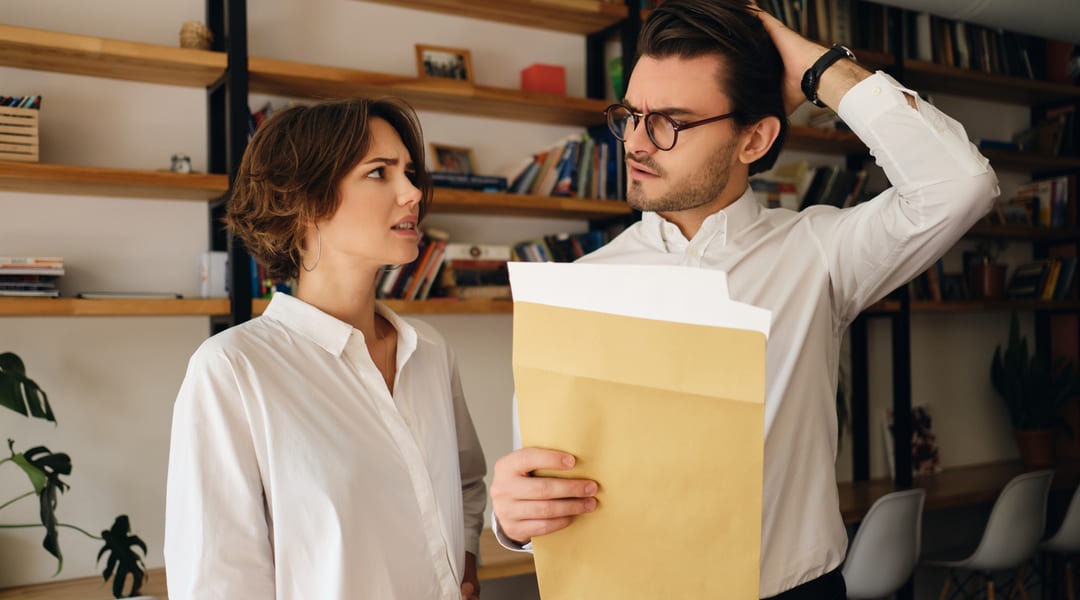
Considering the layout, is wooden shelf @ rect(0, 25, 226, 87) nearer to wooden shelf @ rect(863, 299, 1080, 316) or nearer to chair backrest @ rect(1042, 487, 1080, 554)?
wooden shelf @ rect(863, 299, 1080, 316)

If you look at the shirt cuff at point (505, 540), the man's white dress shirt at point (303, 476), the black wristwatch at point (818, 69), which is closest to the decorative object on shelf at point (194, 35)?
the man's white dress shirt at point (303, 476)

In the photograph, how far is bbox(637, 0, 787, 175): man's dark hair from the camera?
144 centimetres

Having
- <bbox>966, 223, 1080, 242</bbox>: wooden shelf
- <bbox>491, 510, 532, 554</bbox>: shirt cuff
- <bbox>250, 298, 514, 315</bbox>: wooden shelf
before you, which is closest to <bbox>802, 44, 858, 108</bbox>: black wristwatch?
<bbox>491, 510, 532, 554</bbox>: shirt cuff

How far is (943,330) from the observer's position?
14.9ft

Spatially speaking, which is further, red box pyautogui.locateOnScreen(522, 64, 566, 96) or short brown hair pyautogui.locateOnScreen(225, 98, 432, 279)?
red box pyautogui.locateOnScreen(522, 64, 566, 96)

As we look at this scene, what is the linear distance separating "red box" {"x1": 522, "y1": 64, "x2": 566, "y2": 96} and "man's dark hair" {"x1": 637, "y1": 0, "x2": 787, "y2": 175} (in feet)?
6.07

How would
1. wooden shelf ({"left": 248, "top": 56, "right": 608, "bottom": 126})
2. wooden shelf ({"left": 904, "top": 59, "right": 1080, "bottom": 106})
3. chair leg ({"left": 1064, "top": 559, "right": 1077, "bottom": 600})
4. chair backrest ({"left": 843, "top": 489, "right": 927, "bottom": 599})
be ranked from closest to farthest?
wooden shelf ({"left": 248, "top": 56, "right": 608, "bottom": 126}) < chair backrest ({"left": 843, "top": 489, "right": 927, "bottom": 599}) < chair leg ({"left": 1064, "top": 559, "right": 1077, "bottom": 600}) < wooden shelf ({"left": 904, "top": 59, "right": 1080, "bottom": 106})

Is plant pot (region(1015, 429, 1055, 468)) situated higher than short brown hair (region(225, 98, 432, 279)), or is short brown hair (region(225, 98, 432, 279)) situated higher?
short brown hair (region(225, 98, 432, 279))

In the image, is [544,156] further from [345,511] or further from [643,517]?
[643,517]

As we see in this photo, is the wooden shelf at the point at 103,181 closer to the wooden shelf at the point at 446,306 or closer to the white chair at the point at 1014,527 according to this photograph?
the wooden shelf at the point at 446,306

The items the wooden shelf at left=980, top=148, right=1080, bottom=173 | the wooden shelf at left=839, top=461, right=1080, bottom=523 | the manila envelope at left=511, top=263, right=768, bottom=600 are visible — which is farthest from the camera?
the wooden shelf at left=980, top=148, right=1080, bottom=173

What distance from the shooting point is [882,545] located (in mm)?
3156

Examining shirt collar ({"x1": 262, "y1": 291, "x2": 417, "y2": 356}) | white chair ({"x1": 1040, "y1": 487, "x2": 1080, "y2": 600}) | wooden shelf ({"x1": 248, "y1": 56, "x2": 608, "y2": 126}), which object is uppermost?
wooden shelf ({"x1": 248, "y1": 56, "x2": 608, "y2": 126})

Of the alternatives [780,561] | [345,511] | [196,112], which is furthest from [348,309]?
[196,112]
